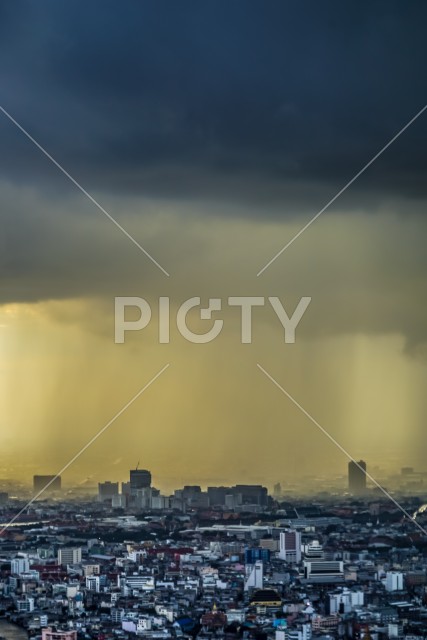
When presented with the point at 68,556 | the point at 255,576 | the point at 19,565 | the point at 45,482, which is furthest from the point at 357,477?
the point at 19,565

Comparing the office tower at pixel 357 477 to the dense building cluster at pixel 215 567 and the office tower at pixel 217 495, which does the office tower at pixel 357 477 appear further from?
the office tower at pixel 217 495

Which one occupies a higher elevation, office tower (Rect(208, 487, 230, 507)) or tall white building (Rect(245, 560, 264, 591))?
office tower (Rect(208, 487, 230, 507))

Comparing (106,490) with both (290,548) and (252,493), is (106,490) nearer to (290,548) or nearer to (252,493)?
(252,493)

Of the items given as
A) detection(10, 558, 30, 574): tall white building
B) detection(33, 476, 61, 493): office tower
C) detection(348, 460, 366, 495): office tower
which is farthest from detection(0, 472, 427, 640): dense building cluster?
detection(33, 476, 61, 493): office tower

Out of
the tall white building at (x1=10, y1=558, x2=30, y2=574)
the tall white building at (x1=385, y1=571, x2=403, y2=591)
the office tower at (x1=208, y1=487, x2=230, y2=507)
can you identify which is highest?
the office tower at (x1=208, y1=487, x2=230, y2=507)

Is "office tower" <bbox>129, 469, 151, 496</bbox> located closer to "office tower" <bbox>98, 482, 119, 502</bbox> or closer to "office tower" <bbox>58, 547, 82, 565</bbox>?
"office tower" <bbox>98, 482, 119, 502</bbox>

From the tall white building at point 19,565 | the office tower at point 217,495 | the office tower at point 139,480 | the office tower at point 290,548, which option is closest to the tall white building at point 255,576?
the office tower at point 290,548

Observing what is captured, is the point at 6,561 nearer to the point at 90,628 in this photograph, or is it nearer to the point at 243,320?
the point at 90,628
